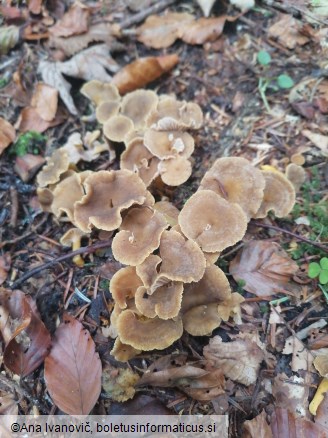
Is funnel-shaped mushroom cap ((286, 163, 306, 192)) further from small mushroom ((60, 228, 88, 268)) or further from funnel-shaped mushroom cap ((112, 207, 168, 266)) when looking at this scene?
small mushroom ((60, 228, 88, 268))

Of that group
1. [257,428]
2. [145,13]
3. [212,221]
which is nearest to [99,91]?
[145,13]

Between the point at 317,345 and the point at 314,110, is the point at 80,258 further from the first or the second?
the point at 314,110

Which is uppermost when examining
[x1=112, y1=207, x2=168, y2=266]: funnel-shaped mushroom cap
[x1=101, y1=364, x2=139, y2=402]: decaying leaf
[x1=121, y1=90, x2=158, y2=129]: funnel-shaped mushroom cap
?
[x1=121, y1=90, x2=158, y2=129]: funnel-shaped mushroom cap

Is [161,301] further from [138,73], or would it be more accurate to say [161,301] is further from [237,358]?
[138,73]

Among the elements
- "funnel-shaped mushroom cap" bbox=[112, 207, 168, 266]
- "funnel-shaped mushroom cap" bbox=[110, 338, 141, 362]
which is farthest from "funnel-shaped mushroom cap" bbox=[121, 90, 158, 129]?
"funnel-shaped mushroom cap" bbox=[110, 338, 141, 362]

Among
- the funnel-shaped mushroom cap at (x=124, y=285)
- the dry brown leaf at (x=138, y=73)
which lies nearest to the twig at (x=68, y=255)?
the funnel-shaped mushroom cap at (x=124, y=285)

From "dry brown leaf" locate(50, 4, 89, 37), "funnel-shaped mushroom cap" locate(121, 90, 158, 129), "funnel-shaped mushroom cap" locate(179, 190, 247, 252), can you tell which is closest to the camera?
"funnel-shaped mushroom cap" locate(179, 190, 247, 252)
